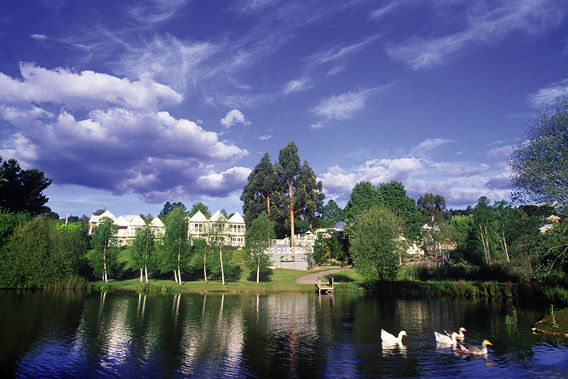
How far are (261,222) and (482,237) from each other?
42.0m

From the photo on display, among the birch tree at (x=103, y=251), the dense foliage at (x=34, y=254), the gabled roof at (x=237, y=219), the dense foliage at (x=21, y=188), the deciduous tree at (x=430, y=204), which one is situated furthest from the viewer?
the deciduous tree at (x=430, y=204)

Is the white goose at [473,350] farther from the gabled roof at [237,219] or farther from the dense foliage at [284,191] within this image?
the gabled roof at [237,219]

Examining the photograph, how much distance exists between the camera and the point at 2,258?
48688 millimetres

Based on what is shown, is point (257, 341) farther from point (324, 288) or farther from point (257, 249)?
point (257, 249)

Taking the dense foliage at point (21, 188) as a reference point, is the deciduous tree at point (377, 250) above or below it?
below

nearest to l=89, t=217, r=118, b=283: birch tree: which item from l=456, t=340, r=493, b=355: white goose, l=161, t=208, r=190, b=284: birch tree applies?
l=161, t=208, r=190, b=284: birch tree

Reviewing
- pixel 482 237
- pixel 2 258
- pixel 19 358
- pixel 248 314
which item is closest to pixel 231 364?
pixel 19 358

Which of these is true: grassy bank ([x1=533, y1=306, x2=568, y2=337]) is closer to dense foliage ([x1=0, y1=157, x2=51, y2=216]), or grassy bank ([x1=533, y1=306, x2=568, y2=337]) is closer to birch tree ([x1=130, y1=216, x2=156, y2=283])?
birch tree ([x1=130, y1=216, x2=156, y2=283])

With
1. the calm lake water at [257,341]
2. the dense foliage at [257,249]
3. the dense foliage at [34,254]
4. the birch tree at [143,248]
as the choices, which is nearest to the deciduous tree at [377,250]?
the calm lake water at [257,341]

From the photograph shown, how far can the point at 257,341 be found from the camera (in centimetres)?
2308

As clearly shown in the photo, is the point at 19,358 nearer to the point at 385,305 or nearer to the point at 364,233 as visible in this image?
the point at 385,305

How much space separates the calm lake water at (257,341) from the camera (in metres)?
17.1

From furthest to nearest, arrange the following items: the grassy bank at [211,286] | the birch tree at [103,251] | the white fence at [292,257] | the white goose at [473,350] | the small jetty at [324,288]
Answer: the white fence at [292,257]
the birch tree at [103,251]
the grassy bank at [211,286]
the small jetty at [324,288]
the white goose at [473,350]

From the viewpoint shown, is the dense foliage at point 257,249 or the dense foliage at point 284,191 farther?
the dense foliage at point 284,191
